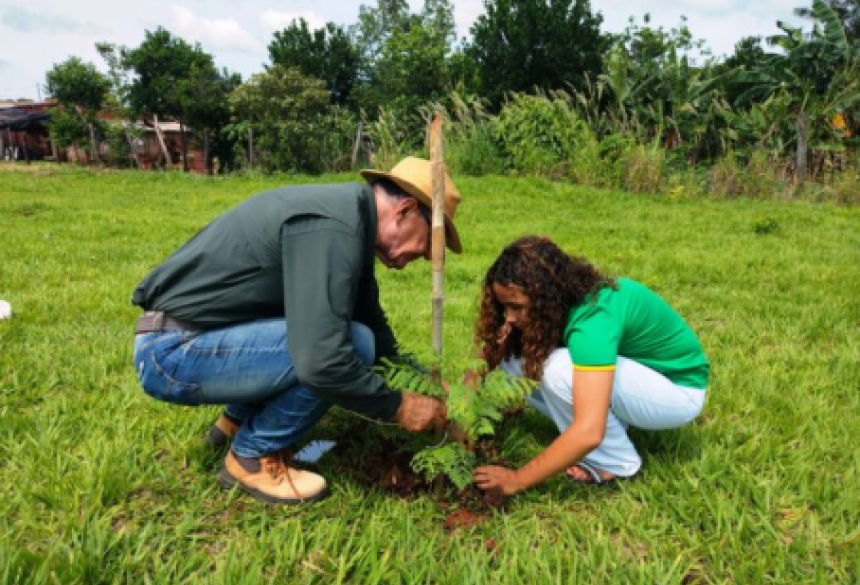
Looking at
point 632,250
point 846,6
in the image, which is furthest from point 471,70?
point 846,6

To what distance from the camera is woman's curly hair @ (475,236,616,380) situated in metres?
2.20

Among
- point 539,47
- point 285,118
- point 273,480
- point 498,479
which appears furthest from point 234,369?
point 539,47

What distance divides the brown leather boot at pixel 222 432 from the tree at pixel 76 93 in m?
25.5

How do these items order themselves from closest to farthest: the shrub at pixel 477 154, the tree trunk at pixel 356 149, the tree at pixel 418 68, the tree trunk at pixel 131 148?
the shrub at pixel 477 154, the tree trunk at pixel 356 149, the tree at pixel 418 68, the tree trunk at pixel 131 148

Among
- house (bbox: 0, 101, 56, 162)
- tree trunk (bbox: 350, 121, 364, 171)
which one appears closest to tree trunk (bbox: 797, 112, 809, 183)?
tree trunk (bbox: 350, 121, 364, 171)

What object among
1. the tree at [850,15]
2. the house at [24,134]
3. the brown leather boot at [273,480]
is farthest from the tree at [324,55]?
the brown leather boot at [273,480]

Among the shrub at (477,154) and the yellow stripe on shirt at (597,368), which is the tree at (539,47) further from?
the yellow stripe on shirt at (597,368)

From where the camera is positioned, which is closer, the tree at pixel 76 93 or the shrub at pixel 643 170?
the shrub at pixel 643 170

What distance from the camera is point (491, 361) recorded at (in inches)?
103

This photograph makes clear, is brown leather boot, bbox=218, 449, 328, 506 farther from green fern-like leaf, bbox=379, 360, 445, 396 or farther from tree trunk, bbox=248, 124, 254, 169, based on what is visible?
tree trunk, bbox=248, 124, 254, 169

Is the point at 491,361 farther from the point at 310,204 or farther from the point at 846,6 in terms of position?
the point at 846,6

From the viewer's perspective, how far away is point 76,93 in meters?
25.1

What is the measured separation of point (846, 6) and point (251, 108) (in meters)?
32.9

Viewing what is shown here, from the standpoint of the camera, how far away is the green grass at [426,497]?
6.38 ft
